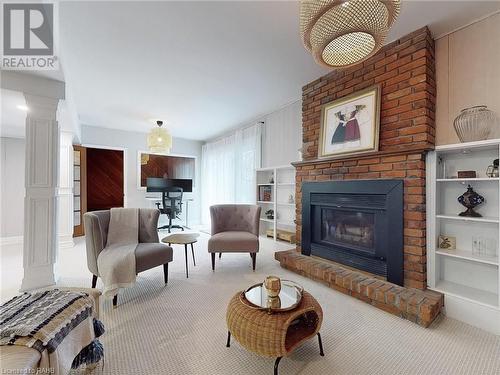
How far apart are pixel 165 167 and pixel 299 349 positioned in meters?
5.97

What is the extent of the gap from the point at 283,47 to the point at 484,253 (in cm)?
261

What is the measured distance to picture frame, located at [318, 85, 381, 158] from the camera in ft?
8.08

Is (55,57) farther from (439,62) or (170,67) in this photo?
(439,62)

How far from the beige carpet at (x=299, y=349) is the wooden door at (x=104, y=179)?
5.55 meters

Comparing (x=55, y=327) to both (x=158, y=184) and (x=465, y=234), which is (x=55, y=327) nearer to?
(x=465, y=234)

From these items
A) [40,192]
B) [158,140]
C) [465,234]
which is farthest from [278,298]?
[158,140]

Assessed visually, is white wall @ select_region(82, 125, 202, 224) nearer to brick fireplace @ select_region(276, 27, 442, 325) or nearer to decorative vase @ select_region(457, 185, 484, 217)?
brick fireplace @ select_region(276, 27, 442, 325)

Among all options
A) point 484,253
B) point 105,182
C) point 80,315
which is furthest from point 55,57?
point 105,182

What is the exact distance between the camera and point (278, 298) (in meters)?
1.57

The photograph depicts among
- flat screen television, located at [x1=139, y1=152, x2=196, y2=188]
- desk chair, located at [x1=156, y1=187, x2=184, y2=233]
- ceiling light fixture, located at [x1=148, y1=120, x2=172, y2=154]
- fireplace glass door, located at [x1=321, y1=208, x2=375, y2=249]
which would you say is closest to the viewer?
fireplace glass door, located at [x1=321, y1=208, x2=375, y2=249]

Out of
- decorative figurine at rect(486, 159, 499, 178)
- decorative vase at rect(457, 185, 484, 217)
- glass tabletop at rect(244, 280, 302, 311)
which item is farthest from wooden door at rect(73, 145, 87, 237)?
decorative figurine at rect(486, 159, 499, 178)

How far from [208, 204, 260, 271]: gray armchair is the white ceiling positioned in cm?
178

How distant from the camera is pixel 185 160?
6.91 metres

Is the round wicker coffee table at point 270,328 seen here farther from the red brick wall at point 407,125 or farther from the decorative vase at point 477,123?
the decorative vase at point 477,123
